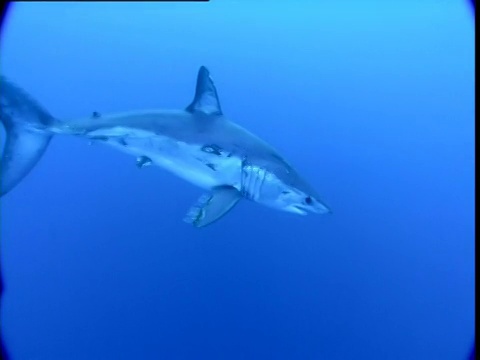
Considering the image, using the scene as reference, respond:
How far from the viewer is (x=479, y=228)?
1.79 meters

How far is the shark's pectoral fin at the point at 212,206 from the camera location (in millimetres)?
1907

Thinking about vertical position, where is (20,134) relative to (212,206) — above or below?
above

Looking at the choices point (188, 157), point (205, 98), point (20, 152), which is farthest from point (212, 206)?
point (20, 152)

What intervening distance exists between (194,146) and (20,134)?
800 mm

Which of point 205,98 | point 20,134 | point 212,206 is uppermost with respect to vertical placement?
point 205,98

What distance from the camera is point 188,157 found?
6.79 feet

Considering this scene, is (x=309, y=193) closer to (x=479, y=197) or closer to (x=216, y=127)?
(x=216, y=127)

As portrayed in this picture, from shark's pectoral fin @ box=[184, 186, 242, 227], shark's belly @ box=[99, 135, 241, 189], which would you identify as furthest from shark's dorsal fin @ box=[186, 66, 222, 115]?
shark's pectoral fin @ box=[184, 186, 242, 227]

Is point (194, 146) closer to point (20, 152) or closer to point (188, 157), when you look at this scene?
point (188, 157)

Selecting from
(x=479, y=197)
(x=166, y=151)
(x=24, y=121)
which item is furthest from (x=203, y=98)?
(x=479, y=197)

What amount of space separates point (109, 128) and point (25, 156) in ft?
1.35

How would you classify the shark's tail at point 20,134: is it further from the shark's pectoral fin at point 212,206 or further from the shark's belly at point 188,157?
the shark's pectoral fin at point 212,206

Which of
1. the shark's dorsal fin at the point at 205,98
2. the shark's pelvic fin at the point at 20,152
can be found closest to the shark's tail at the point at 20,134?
the shark's pelvic fin at the point at 20,152

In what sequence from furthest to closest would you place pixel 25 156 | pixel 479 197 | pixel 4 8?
pixel 25 156
pixel 4 8
pixel 479 197
